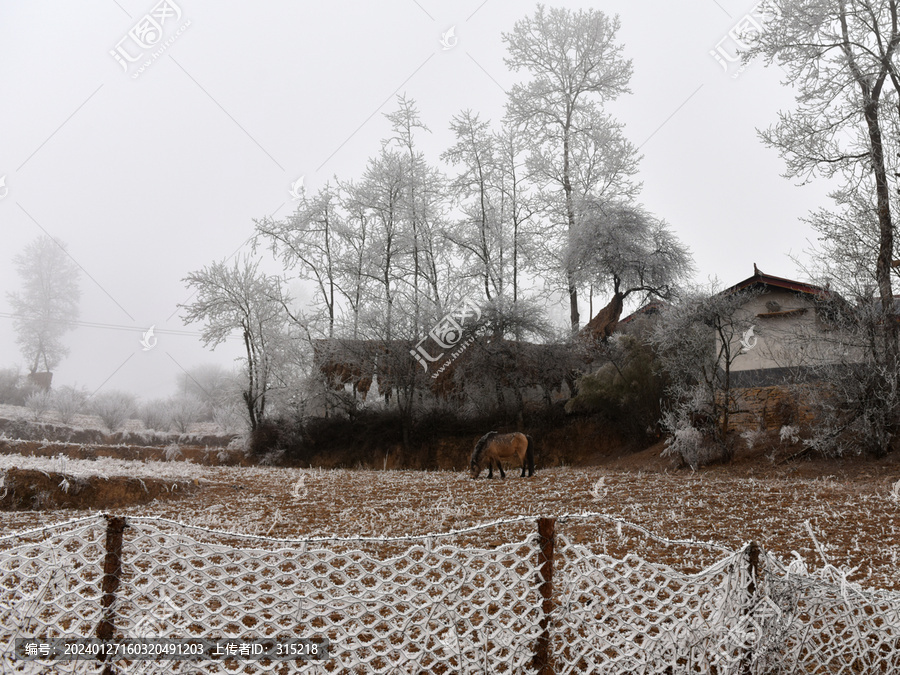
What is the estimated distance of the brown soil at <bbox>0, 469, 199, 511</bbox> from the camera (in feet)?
29.2

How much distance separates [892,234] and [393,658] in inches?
560

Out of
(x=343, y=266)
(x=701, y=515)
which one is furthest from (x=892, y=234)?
(x=343, y=266)

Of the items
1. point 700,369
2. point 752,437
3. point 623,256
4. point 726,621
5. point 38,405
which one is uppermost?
point 623,256

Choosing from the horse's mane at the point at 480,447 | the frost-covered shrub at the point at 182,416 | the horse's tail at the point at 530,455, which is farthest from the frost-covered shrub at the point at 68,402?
the horse's tail at the point at 530,455

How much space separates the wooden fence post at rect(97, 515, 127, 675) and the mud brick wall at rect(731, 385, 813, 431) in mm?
14447

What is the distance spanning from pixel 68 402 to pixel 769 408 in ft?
98.3

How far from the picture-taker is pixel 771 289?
713 inches

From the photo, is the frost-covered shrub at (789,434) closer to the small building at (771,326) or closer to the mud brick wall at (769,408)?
the mud brick wall at (769,408)

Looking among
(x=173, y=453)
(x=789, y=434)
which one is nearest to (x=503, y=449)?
(x=789, y=434)

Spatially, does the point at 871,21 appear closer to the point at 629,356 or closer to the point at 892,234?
the point at 892,234

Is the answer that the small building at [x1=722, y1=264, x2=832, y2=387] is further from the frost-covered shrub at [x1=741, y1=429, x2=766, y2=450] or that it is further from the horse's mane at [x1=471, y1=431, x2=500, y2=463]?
the horse's mane at [x1=471, y1=431, x2=500, y2=463]

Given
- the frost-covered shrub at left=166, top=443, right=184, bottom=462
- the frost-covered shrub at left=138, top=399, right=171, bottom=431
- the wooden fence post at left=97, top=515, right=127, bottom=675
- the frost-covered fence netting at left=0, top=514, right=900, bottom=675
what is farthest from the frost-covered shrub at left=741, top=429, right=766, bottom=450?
the frost-covered shrub at left=138, top=399, right=171, bottom=431

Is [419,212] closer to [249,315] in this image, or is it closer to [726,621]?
[249,315]

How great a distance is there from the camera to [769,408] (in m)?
15.1
